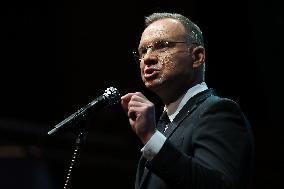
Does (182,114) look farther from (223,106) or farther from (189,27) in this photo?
(189,27)

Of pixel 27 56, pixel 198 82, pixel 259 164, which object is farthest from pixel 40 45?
pixel 198 82

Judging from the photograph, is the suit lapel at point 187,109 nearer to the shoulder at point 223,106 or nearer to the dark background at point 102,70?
the shoulder at point 223,106

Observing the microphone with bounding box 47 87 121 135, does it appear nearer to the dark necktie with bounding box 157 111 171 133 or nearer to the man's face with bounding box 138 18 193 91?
the man's face with bounding box 138 18 193 91

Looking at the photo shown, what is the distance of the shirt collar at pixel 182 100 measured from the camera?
220 centimetres

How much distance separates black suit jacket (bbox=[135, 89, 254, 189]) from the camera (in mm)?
1732

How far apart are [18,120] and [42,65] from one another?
0.58 metres

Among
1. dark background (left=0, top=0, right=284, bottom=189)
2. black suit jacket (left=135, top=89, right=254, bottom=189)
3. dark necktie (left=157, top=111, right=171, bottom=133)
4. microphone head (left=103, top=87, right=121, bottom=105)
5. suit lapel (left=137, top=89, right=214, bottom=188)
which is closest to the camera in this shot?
black suit jacket (left=135, top=89, right=254, bottom=189)

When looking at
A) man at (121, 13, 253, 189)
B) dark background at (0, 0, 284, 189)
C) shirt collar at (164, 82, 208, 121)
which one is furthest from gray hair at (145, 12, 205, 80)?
dark background at (0, 0, 284, 189)

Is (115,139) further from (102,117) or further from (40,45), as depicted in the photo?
(40,45)

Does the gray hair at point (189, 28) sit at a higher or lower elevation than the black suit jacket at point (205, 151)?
higher

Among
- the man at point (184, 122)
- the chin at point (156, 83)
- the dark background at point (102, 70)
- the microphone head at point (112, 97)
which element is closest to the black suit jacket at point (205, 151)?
the man at point (184, 122)

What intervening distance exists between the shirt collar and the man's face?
36 millimetres

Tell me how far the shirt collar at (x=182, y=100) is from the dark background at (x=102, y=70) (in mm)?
1987

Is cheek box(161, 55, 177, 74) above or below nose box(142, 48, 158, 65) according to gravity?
below
